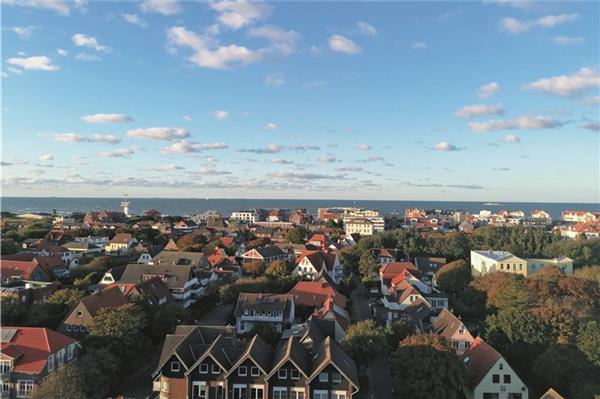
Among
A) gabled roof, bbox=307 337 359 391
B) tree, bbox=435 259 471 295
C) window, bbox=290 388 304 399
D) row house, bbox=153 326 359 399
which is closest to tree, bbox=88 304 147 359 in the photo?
row house, bbox=153 326 359 399

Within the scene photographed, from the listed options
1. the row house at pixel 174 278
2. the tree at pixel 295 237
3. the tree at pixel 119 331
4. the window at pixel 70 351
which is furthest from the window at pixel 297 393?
the tree at pixel 295 237

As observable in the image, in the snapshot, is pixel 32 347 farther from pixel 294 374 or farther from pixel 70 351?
pixel 294 374

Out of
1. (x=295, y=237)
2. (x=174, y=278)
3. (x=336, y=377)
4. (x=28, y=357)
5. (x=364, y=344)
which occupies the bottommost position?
(x=336, y=377)

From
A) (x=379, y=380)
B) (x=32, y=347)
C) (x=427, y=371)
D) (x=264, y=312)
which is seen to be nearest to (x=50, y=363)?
(x=32, y=347)

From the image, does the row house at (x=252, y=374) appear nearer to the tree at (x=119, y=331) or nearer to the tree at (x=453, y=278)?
the tree at (x=119, y=331)

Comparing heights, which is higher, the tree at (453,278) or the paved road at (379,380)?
the tree at (453,278)

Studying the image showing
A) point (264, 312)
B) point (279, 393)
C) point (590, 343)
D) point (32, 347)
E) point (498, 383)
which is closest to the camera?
point (279, 393)

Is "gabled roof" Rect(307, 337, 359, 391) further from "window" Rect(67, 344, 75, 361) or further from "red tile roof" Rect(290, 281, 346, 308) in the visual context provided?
"window" Rect(67, 344, 75, 361)
